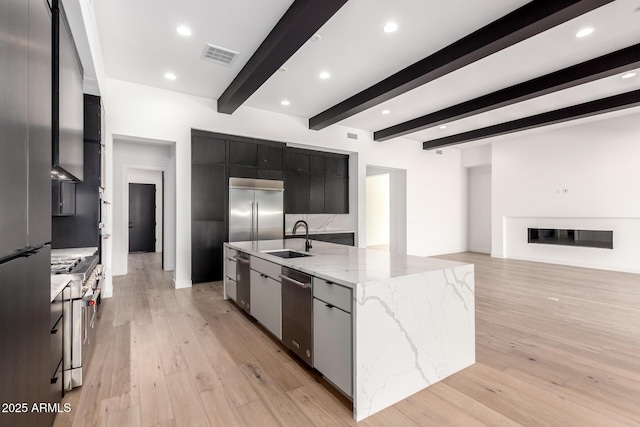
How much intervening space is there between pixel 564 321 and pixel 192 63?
574 cm

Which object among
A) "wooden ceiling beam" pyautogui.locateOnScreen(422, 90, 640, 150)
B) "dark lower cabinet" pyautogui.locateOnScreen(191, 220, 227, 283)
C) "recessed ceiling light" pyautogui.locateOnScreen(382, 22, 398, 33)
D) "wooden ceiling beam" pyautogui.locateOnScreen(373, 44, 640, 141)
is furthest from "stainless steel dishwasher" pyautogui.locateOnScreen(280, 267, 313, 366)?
"wooden ceiling beam" pyautogui.locateOnScreen(422, 90, 640, 150)

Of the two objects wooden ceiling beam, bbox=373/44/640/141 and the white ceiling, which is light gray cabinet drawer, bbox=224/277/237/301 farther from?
wooden ceiling beam, bbox=373/44/640/141

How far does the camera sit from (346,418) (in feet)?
6.09

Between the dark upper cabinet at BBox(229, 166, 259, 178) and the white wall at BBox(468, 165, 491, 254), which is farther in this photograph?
the white wall at BBox(468, 165, 491, 254)

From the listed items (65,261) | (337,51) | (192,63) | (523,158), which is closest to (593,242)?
(523,158)

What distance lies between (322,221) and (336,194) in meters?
0.76

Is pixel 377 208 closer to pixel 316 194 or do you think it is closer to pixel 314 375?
pixel 316 194

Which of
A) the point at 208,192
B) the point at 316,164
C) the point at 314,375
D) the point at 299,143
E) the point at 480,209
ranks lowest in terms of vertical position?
Answer: the point at 314,375

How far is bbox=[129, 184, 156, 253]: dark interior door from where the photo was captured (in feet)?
30.4

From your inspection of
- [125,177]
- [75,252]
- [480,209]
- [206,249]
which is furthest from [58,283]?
[480,209]

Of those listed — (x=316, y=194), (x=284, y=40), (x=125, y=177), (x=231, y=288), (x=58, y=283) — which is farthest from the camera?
(x=316, y=194)

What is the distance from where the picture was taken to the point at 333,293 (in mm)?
2016

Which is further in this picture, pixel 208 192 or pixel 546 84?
pixel 208 192

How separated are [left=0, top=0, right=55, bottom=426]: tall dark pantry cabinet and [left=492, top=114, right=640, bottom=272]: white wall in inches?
357
